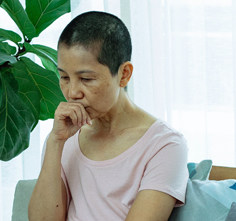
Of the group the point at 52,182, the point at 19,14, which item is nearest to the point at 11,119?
the point at 52,182

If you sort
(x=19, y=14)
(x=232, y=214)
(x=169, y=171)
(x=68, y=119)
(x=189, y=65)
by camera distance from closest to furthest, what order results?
(x=232, y=214)
(x=169, y=171)
(x=68, y=119)
(x=19, y=14)
(x=189, y=65)

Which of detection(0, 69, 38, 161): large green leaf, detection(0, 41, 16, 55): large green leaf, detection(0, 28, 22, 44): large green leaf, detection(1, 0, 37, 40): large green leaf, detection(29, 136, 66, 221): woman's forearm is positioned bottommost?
detection(29, 136, 66, 221): woman's forearm

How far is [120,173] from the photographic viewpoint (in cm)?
153

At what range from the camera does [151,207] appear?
55.1 inches

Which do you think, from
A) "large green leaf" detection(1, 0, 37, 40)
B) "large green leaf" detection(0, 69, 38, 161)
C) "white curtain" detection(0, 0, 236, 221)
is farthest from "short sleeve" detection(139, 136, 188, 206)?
"white curtain" detection(0, 0, 236, 221)

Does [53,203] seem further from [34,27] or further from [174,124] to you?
[174,124]

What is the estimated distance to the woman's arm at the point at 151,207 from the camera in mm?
1393

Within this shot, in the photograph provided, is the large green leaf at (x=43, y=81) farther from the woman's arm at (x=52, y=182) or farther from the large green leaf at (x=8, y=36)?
the woman's arm at (x=52, y=182)

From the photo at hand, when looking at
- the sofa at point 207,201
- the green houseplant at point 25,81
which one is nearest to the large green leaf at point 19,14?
the green houseplant at point 25,81

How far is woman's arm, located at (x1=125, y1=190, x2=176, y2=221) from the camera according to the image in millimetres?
1393

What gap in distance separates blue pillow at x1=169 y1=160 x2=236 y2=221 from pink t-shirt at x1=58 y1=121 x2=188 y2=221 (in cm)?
3

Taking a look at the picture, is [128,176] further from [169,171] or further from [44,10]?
[44,10]

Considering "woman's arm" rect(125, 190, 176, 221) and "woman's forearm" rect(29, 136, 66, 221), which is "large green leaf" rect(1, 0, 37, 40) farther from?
"woman's arm" rect(125, 190, 176, 221)

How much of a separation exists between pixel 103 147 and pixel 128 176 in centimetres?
15
